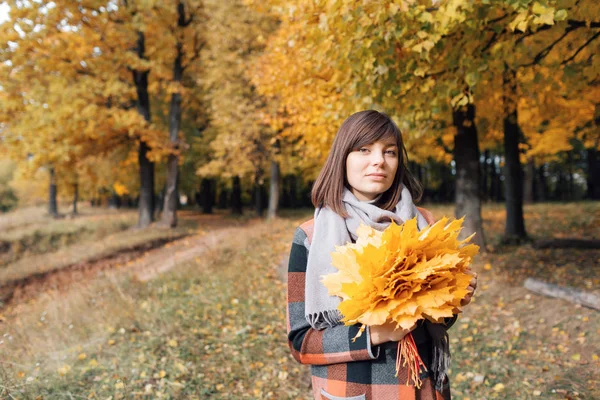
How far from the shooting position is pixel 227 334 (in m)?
5.29

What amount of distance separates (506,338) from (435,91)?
3.11 metres

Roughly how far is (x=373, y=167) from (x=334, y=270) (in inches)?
17.1

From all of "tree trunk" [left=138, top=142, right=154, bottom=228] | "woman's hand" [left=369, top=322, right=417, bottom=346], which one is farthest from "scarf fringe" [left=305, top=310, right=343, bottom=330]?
"tree trunk" [left=138, top=142, right=154, bottom=228]

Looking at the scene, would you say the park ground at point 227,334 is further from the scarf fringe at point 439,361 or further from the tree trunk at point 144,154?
the tree trunk at point 144,154

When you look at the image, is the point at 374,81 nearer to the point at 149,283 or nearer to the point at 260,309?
the point at 260,309

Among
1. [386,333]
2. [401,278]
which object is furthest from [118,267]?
[401,278]

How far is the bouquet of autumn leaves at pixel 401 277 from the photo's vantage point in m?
1.31

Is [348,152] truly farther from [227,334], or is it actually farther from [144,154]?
[144,154]

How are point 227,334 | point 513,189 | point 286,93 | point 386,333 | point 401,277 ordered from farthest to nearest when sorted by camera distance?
point 513,189 → point 286,93 → point 227,334 → point 386,333 → point 401,277

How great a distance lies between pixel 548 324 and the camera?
17.0ft

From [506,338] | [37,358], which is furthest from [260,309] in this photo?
[506,338]

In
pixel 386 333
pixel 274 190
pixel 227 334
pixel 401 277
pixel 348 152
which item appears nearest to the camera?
pixel 401 277

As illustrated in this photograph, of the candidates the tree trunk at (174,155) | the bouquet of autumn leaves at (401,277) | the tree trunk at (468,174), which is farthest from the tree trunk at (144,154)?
the bouquet of autumn leaves at (401,277)

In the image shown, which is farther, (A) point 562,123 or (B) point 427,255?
(A) point 562,123
